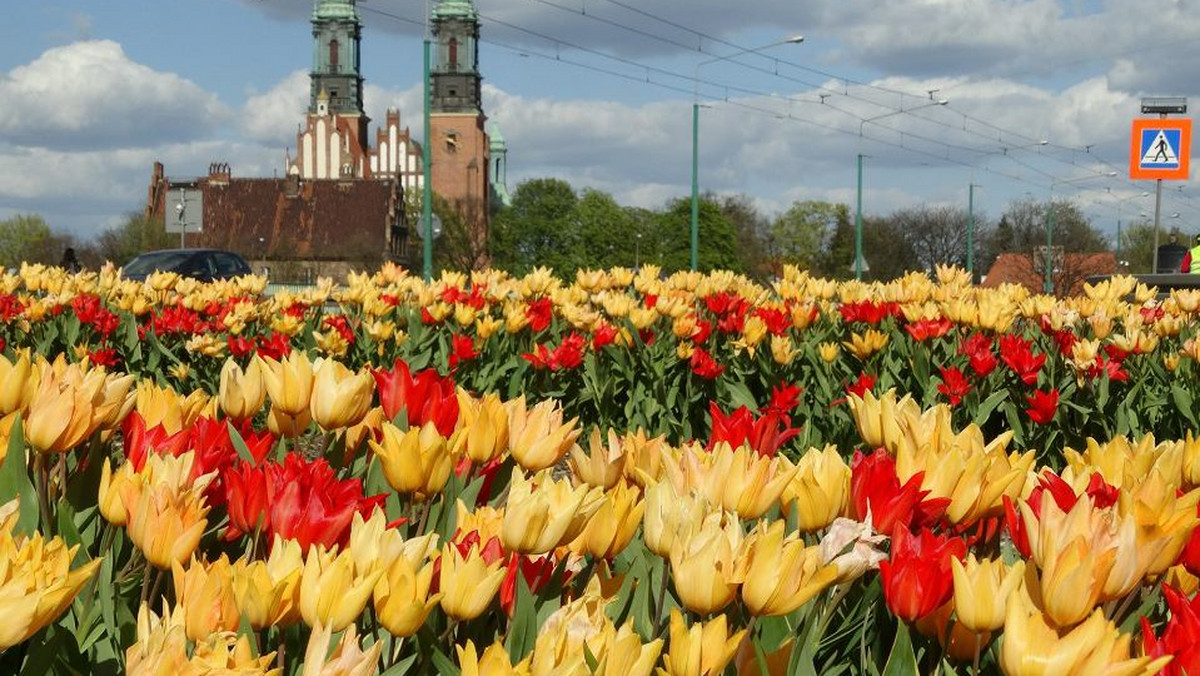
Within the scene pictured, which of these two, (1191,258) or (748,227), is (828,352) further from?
(748,227)

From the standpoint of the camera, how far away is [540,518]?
1.60 m

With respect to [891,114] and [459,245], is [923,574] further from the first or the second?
[459,245]

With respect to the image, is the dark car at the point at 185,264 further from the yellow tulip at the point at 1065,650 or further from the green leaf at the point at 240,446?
the yellow tulip at the point at 1065,650

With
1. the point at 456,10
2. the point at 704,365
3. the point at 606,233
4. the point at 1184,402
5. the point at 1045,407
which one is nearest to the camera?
the point at 1045,407

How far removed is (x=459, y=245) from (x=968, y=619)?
213ft

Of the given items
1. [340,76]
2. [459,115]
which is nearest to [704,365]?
[459,115]

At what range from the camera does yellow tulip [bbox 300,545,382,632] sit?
4.56ft

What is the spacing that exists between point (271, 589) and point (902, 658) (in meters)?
0.68

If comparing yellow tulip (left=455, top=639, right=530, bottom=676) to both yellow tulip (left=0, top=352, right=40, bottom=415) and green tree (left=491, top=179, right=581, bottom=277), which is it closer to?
yellow tulip (left=0, top=352, right=40, bottom=415)

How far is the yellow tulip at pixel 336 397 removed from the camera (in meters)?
2.14

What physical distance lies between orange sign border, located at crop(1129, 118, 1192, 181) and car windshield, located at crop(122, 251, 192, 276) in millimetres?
15890

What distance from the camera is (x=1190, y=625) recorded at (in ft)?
4.47

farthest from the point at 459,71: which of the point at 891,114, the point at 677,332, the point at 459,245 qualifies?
the point at 677,332

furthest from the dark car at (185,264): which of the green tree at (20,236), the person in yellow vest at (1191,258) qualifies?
the green tree at (20,236)
